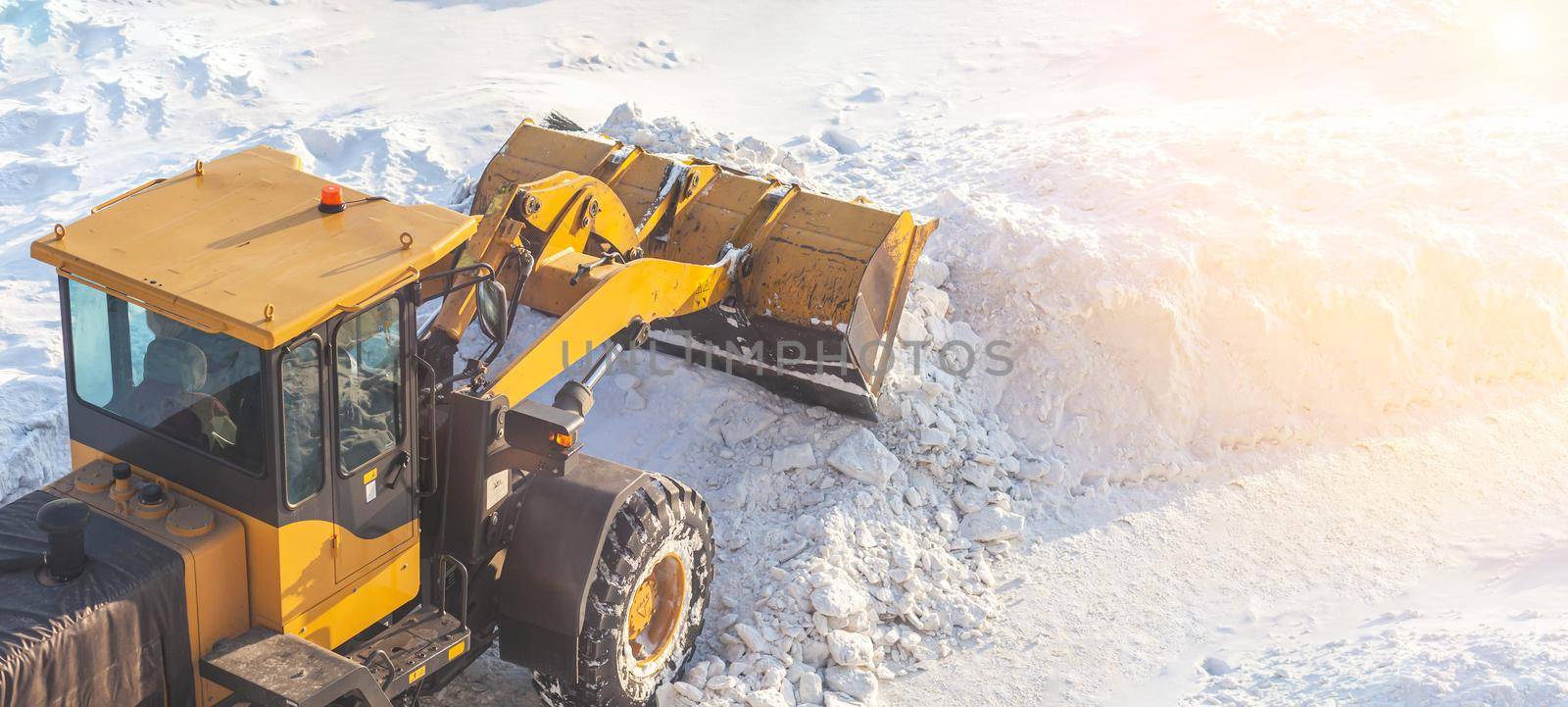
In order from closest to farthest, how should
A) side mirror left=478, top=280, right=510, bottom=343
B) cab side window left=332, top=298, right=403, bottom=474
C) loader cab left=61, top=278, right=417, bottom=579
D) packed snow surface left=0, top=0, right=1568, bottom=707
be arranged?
1. loader cab left=61, top=278, right=417, bottom=579
2. cab side window left=332, top=298, right=403, bottom=474
3. side mirror left=478, top=280, right=510, bottom=343
4. packed snow surface left=0, top=0, right=1568, bottom=707

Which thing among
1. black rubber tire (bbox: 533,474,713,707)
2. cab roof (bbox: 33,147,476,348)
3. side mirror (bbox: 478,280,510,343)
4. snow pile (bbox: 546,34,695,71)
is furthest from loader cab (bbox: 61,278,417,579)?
snow pile (bbox: 546,34,695,71)

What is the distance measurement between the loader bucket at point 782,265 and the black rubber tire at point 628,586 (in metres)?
1.51

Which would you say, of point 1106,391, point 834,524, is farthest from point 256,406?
point 1106,391

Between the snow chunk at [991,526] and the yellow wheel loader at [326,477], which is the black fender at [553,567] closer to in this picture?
the yellow wheel loader at [326,477]

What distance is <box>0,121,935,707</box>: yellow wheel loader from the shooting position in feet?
12.5

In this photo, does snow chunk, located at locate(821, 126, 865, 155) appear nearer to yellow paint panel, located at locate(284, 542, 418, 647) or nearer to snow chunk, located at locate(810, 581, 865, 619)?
snow chunk, located at locate(810, 581, 865, 619)

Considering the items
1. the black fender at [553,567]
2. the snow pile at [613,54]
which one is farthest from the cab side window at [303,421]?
the snow pile at [613,54]

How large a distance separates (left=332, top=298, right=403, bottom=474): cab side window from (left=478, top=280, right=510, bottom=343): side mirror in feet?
1.00

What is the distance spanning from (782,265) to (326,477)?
120 inches

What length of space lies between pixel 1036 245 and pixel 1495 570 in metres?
3.10

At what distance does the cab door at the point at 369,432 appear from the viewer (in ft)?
13.3

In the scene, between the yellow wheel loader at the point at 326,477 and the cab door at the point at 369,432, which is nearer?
the yellow wheel loader at the point at 326,477

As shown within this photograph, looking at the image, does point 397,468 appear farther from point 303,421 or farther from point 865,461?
point 865,461

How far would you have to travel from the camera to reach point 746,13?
55.4ft
